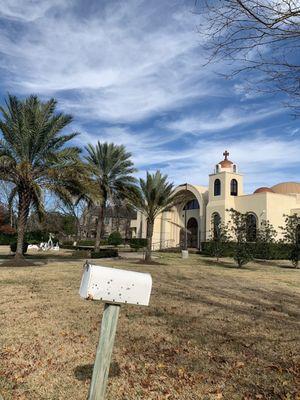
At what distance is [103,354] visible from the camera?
3.09 metres

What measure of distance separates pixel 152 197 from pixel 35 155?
7.89m

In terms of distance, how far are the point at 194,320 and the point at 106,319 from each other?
4.15m

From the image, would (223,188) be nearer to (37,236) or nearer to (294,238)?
(294,238)

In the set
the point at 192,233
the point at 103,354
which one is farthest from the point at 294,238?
the point at 192,233

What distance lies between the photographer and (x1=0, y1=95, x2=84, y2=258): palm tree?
56.2 feet

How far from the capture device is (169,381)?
13.7 feet

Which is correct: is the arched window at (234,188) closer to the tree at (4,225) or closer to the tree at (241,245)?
the tree at (241,245)

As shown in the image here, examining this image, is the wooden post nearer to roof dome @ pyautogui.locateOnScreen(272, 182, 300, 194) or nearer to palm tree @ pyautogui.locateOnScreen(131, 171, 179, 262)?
palm tree @ pyautogui.locateOnScreen(131, 171, 179, 262)

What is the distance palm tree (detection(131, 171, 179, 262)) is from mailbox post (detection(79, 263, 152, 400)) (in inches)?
778

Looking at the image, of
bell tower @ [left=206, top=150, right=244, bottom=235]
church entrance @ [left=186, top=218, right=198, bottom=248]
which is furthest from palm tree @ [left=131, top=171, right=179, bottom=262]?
church entrance @ [left=186, top=218, right=198, bottom=248]

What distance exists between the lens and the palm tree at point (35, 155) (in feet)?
56.2

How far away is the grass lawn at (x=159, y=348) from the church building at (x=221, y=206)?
22.3m

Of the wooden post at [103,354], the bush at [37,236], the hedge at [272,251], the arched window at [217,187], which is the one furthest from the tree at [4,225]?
the wooden post at [103,354]

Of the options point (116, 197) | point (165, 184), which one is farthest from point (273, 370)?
point (116, 197)
